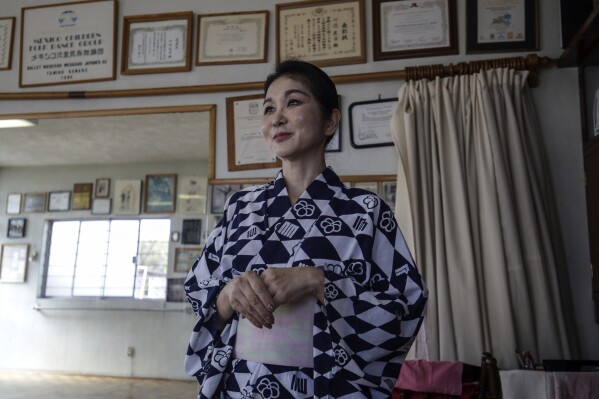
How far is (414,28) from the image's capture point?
215cm

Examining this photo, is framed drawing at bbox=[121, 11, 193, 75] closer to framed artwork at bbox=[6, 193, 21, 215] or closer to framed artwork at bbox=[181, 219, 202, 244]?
framed artwork at bbox=[181, 219, 202, 244]

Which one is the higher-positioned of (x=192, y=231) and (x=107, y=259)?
(x=192, y=231)

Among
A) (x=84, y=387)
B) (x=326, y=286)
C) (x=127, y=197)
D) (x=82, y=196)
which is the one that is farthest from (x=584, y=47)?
(x=82, y=196)

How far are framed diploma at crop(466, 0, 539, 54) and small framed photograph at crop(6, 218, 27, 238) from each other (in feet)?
20.4

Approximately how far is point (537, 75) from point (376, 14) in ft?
2.26

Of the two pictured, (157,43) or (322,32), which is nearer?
(322,32)

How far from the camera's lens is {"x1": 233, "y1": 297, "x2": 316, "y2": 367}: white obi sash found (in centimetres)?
81

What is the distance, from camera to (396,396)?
1.32 metres

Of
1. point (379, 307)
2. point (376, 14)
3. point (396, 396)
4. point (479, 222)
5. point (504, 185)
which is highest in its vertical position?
point (376, 14)

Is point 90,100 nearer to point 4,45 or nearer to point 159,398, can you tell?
point 4,45

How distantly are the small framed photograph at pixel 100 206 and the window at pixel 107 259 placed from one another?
142 mm

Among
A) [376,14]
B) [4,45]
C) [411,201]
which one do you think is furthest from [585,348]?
[4,45]

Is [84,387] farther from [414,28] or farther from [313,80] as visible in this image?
[313,80]

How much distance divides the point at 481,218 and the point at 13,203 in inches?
252
